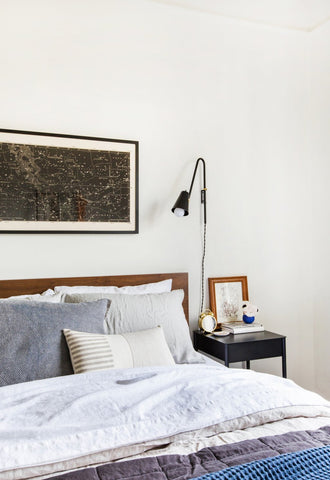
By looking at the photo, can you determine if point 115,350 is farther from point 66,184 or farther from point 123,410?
point 66,184

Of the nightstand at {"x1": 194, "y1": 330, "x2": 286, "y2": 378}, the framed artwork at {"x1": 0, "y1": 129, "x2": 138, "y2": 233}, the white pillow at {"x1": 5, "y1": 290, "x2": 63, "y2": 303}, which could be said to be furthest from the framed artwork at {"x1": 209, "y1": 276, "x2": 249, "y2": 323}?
the white pillow at {"x1": 5, "y1": 290, "x2": 63, "y2": 303}

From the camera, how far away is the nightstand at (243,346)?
2.75 m

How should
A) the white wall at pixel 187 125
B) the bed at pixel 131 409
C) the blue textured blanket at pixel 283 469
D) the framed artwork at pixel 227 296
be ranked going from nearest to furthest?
the blue textured blanket at pixel 283 469
the bed at pixel 131 409
the white wall at pixel 187 125
the framed artwork at pixel 227 296

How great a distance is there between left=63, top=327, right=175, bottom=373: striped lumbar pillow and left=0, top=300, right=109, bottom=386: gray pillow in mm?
55

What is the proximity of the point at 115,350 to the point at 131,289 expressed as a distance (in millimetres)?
747

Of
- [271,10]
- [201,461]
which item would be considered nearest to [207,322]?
[201,461]

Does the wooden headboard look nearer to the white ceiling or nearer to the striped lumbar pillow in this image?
the striped lumbar pillow

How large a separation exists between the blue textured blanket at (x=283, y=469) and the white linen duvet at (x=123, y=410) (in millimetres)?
294

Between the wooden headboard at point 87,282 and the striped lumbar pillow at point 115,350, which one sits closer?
the striped lumbar pillow at point 115,350

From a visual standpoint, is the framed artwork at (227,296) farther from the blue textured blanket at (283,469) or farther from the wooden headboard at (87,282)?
the blue textured blanket at (283,469)

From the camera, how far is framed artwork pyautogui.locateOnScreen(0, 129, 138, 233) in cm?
264

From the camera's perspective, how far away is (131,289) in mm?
2758

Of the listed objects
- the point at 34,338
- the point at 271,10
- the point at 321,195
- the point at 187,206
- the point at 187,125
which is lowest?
the point at 34,338

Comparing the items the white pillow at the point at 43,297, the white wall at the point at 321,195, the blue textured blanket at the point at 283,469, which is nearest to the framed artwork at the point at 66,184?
the white pillow at the point at 43,297
